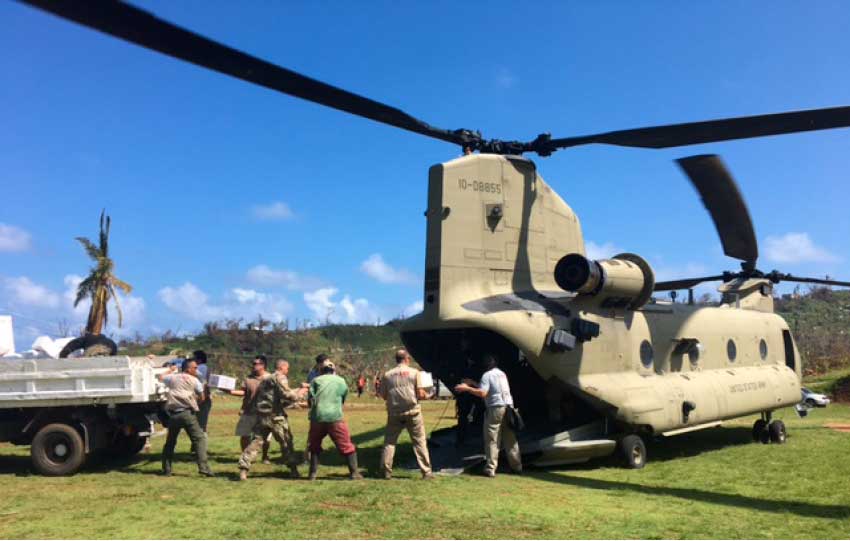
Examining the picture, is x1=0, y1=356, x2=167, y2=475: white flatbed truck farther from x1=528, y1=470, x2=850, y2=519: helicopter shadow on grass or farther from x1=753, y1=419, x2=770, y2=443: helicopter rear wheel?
x1=753, y1=419, x2=770, y2=443: helicopter rear wheel

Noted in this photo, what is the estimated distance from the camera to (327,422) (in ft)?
28.5

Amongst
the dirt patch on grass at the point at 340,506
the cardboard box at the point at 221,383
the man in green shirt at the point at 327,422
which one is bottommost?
the dirt patch on grass at the point at 340,506

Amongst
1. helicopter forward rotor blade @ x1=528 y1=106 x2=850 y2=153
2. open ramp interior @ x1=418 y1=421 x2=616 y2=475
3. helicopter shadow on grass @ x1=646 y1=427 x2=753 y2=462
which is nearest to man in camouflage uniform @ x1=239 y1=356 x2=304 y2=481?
open ramp interior @ x1=418 y1=421 x2=616 y2=475

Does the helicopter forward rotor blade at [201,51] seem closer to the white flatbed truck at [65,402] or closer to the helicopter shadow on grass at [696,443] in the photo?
the white flatbed truck at [65,402]

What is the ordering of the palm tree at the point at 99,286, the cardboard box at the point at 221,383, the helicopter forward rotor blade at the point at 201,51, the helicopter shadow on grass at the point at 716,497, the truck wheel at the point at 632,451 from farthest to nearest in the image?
the palm tree at the point at 99,286 < the cardboard box at the point at 221,383 < the truck wheel at the point at 632,451 < the helicopter shadow on grass at the point at 716,497 < the helicopter forward rotor blade at the point at 201,51

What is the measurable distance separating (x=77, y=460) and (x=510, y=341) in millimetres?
6211

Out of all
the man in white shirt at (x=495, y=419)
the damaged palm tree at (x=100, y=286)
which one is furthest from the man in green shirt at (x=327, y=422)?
the damaged palm tree at (x=100, y=286)

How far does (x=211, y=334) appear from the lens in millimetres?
41719

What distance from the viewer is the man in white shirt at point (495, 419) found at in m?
9.05

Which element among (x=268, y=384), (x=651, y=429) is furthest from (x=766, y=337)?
(x=268, y=384)

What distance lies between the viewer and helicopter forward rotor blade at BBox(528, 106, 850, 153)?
7613 millimetres

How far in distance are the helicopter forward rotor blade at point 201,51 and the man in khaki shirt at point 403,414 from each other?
3276 mm

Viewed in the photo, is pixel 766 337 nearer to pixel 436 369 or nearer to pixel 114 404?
pixel 436 369

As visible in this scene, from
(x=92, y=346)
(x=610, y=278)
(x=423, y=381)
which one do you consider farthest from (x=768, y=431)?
(x=92, y=346)
